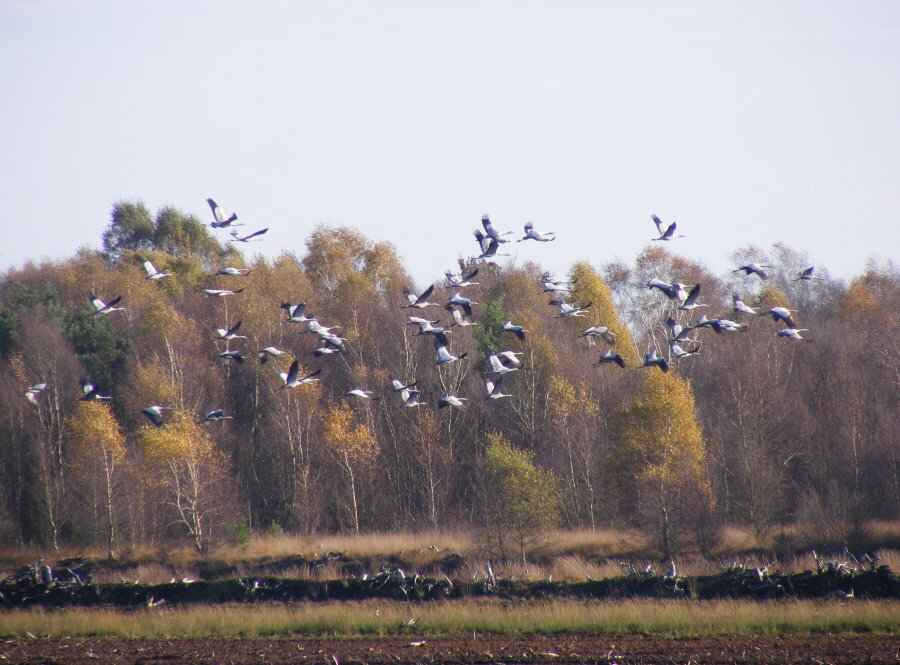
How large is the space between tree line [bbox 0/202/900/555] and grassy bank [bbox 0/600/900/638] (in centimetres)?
943

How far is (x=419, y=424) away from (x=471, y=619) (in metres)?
24.8

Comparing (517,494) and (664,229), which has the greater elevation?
(664,229)

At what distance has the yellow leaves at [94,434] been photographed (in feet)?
142

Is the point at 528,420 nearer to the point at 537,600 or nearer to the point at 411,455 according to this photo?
the point at 411,455

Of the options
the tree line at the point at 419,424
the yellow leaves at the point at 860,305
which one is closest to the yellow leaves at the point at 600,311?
the tree line at the point at 419,424

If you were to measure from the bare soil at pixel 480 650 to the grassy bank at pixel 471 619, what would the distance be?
32.4 inches

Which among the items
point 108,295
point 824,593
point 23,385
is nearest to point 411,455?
point 23,385

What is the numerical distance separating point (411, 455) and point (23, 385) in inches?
754

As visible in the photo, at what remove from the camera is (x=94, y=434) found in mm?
43344

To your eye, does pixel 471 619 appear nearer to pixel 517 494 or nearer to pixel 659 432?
pixel 517 494

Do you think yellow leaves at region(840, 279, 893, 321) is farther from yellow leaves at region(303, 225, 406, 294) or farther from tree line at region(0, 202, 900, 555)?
yellow leaves at region(303, 225, 406, 294)

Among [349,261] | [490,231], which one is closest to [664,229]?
[490,231]

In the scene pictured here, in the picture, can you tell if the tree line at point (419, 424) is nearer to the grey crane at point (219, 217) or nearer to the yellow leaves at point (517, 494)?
the yellow leaves at point (517, 494)

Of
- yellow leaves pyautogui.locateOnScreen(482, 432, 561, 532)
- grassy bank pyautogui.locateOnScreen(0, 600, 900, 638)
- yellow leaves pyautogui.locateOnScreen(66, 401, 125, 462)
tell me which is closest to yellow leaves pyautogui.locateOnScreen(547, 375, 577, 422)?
yellow leaves pyautogui.locateOnScreen(482, 432, 561, 532)
